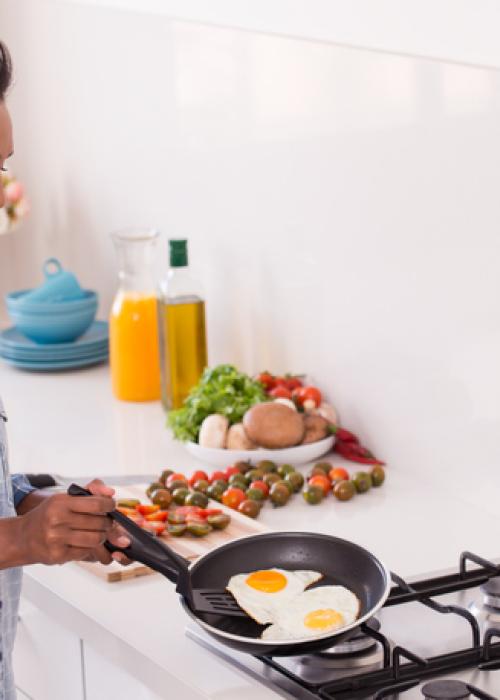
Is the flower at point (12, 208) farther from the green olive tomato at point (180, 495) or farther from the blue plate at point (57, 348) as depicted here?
the green olive tomato at point (180, 495)

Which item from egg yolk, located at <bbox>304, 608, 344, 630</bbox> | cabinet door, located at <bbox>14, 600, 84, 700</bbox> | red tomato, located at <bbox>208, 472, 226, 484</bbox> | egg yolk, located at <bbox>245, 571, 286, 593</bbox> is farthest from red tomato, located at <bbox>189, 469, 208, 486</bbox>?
egg yolk, located at <bbox>304, 608, 344, 630</bbox>

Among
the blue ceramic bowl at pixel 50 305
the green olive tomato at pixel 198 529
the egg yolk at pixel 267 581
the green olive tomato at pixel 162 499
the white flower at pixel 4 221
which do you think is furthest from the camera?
the white flower at pixel 4 221

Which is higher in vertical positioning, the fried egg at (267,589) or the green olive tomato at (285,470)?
the green olive tomato at (285,470)

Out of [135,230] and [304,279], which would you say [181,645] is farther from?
[135,230]

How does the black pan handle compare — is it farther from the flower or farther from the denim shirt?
the flower

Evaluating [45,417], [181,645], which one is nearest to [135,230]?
[45,417]

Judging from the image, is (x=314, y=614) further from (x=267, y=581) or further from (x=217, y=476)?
(x=217, y=476)

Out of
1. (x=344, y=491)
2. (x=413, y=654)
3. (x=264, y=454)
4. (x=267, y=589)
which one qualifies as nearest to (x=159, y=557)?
(x=267, y=589)

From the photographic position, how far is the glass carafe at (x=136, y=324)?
2.36 meters

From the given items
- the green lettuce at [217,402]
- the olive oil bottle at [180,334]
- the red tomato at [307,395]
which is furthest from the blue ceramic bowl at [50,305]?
the red tomato at [307,395]

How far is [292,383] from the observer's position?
2115 millimetres

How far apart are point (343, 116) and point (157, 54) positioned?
2.00 feet

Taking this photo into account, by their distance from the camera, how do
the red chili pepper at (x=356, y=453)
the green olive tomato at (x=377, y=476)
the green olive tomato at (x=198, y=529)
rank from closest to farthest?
the green olive tomato at (x=198, y=529) < the green olive tomato at (x=377, y=476) < the red chili pepper at (x=356, y=453)

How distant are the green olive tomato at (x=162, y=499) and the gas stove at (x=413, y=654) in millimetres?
397
